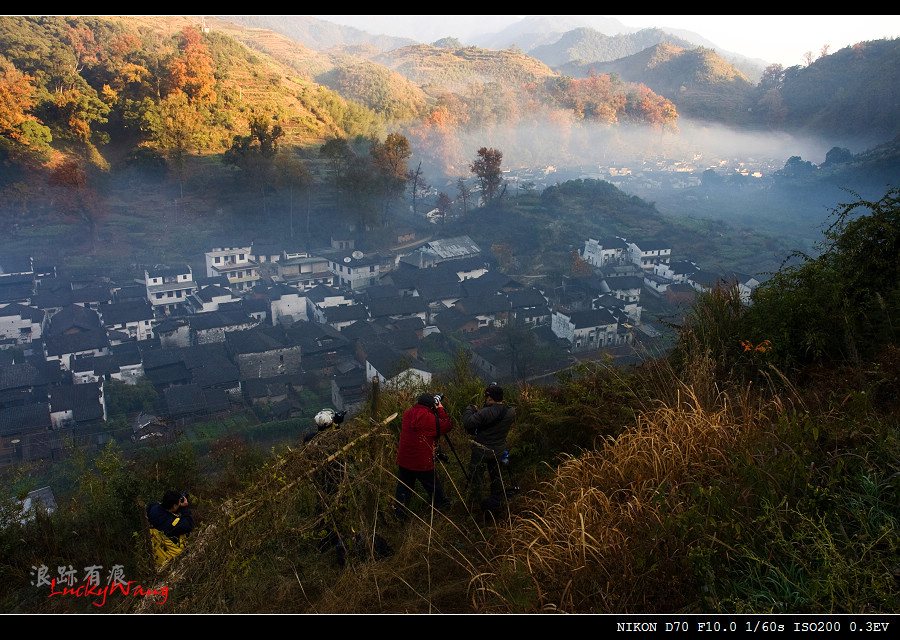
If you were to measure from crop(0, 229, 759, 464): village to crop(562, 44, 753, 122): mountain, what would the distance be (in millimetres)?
23607

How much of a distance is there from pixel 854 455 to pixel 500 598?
111 centimetres

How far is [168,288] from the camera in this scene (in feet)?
40.7

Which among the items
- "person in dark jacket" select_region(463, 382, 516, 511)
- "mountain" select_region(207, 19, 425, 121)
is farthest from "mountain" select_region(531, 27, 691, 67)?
"person in dark jacket" select_region(463, 382, 516, 511)

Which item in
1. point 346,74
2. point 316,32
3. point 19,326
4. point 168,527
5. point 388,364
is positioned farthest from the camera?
point 316,32

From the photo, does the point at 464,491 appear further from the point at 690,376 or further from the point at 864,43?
the point at 864,43

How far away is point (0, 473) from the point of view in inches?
289

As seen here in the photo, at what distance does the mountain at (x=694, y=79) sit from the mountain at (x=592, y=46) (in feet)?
43.4

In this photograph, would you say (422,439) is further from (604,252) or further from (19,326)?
(604,252)

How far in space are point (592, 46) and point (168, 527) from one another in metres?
62.0

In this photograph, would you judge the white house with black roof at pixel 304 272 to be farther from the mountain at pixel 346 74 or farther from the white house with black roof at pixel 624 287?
the mountain at pixel 346 74

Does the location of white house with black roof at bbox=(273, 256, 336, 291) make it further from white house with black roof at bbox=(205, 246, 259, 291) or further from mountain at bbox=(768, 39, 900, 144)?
mountain at bbox=(768, 39, 900, 144)

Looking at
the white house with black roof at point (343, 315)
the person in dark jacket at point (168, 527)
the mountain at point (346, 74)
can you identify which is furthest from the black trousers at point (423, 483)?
the mountain at point (346, 74)

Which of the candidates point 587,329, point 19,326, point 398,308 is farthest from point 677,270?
point 19,326

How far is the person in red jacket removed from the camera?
2.23 meters
